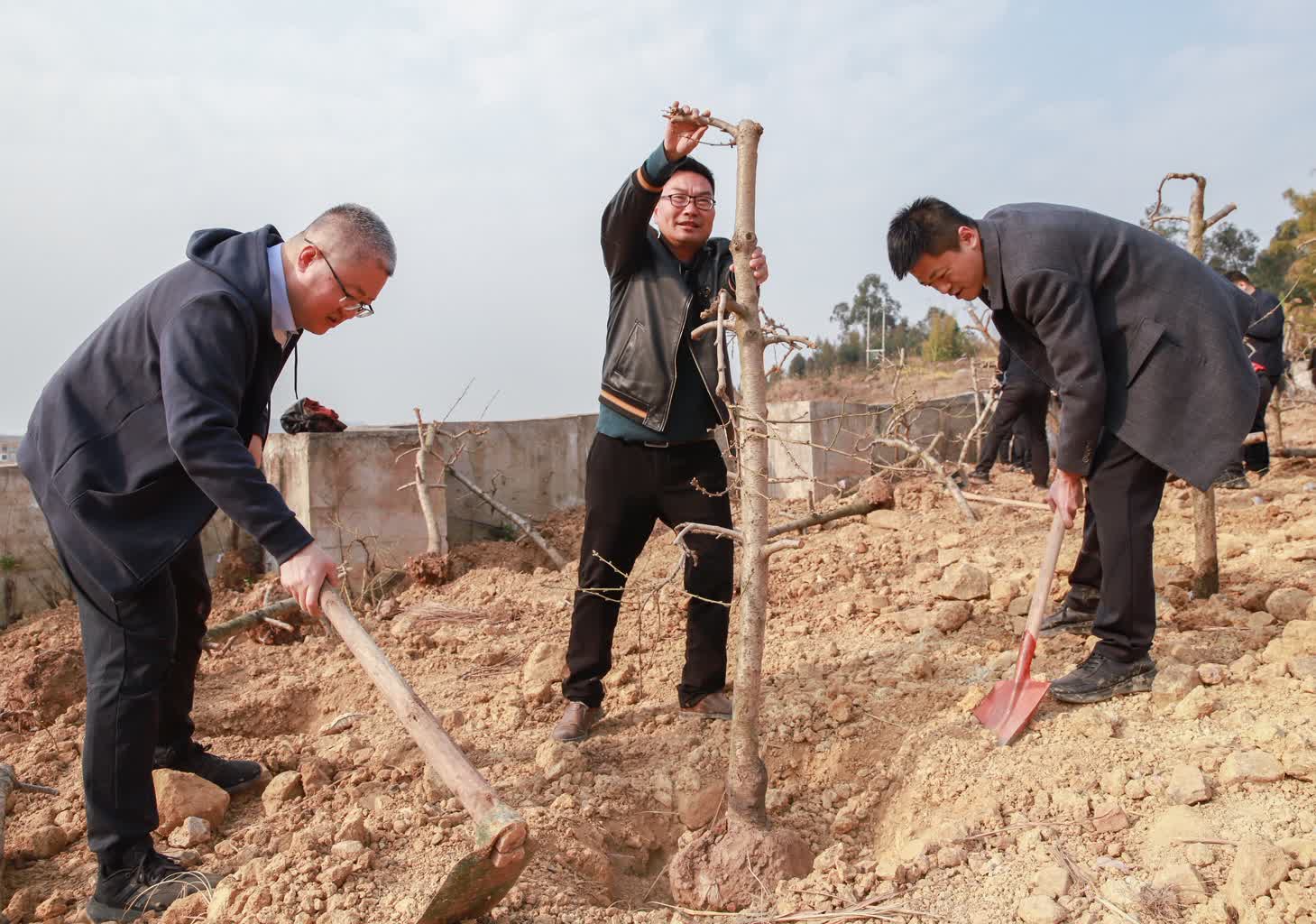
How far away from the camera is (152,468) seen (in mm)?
2135

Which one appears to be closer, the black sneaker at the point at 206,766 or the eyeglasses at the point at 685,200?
the black sneaker at the point at 206,766

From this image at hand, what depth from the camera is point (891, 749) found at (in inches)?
113

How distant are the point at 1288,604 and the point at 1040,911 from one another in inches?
82.4

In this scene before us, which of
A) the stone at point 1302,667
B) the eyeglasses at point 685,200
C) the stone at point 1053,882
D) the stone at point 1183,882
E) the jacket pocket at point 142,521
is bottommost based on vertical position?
the stone at point 1053,882

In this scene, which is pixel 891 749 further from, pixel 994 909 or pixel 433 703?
pixel 433 703

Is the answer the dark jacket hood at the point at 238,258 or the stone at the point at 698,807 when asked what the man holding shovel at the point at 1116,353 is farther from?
the dark jacket hood at the point at 238,258

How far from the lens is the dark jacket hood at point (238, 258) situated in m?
2.20

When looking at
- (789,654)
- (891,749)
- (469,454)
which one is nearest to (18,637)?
(469,454)

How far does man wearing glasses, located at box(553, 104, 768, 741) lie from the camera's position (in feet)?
9.70

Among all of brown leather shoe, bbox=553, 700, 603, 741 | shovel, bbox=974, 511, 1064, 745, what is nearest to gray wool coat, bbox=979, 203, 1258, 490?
shovel, bbox=974, 511, 1064, 745

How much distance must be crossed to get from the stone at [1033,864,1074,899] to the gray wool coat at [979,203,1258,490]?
119 centimetres

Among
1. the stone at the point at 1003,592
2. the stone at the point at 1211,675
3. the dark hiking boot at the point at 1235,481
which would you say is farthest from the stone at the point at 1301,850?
the dark hiking boot at the point at 1235,481

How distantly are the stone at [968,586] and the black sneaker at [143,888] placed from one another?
2.97m

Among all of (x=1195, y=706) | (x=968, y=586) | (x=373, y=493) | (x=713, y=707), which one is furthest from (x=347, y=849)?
(x=373, y=493)
